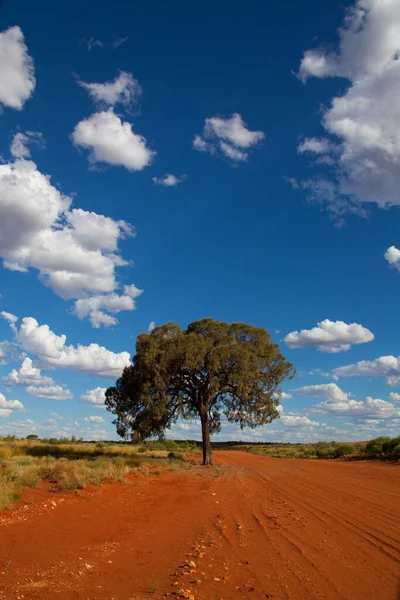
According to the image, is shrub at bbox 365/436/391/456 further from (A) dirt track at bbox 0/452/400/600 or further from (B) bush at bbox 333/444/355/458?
(A) dirt track at bbox 0/452/400/600

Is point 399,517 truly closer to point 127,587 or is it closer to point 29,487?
point 127,587

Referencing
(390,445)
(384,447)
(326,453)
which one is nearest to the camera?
(390,445)

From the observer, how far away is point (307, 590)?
600 centimetres

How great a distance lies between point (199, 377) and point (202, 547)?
20222 mm

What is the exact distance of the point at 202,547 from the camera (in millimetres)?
8297

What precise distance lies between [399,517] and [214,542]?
5.09m

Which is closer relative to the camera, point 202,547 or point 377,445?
point 202,547

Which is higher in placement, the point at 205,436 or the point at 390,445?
the point at 205,436

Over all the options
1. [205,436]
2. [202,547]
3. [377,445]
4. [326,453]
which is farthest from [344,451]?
[202,547]

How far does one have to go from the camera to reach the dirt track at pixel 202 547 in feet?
20.0

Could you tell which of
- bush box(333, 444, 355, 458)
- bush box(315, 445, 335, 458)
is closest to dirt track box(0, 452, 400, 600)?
bush box(333, 444, 355, 458)

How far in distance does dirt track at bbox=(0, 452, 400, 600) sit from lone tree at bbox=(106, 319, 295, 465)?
12281 mm

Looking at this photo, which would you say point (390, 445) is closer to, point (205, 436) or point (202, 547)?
point (205, 436)

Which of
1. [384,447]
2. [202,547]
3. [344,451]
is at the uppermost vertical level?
[384,447]
